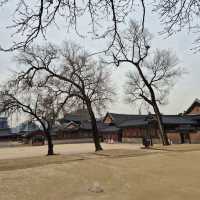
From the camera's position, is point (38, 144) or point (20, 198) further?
point (38, 144)

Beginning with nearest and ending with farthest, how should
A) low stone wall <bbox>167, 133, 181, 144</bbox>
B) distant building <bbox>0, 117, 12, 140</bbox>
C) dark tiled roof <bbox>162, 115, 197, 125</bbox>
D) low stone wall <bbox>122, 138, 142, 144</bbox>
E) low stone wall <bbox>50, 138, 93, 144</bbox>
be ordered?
low stone wall <bbox>167, 133, 181, 144</bbox> < dark tiled roof <bbox>162, 115, 197, 125</bbox> < low stone wall <bbox>122, 138, 142, 144</bbox> < low stone wall <bbox>50, 138, 93, 144</bbox> < distant building <bbox>0, 117, 12, 140</bbox>

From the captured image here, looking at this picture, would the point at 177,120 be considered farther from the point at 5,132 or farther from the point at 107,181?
the point at 5,132

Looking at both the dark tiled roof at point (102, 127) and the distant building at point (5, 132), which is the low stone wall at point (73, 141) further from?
the distant building at point (5, 132)

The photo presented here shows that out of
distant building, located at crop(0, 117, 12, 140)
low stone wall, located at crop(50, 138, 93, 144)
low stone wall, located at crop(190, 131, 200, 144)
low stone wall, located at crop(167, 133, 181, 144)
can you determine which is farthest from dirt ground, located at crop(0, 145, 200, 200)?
distant building, located at crop(0, 117, 12, 140)

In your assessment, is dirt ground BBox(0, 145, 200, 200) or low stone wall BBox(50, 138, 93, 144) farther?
low stone wall BBox(50, 138, 93, 144)

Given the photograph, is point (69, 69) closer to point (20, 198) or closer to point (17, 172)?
point (17, 172)

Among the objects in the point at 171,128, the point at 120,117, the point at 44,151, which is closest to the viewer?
the point at 44,151

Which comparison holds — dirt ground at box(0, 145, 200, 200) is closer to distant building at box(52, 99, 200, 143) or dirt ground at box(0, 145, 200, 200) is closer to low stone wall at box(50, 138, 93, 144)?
distant building at box(52, 99, 200, 143)

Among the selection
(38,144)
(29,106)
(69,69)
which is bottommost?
(38,144)

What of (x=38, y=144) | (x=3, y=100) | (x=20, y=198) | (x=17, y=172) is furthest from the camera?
(x=38, y=144)

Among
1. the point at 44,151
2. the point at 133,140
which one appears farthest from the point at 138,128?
the point at 44,151

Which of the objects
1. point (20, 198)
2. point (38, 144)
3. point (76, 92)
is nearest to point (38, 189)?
point (20, 198)

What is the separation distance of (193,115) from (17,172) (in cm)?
4877

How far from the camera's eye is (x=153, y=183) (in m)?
11.3
